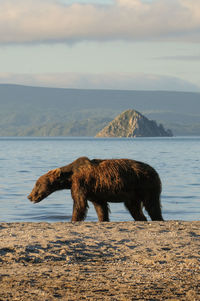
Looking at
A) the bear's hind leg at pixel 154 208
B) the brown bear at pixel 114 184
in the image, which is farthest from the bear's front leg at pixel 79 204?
the bear's hind leg at pixel 154 208

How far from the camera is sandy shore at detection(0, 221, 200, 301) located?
6.38m

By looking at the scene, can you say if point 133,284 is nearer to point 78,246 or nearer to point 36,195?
point 78,246

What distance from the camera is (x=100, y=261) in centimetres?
808

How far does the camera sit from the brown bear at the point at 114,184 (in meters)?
11.4

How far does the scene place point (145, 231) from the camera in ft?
33.8

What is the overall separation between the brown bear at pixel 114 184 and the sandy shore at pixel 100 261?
2.04 feet

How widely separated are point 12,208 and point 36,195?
7.88 metres

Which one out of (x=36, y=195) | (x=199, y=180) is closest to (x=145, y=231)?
(x=36, y=195)

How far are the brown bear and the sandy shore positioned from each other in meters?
0.62

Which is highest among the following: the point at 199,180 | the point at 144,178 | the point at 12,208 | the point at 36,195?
the point at 144,178

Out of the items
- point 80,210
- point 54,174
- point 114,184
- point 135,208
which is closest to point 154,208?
point 135,208

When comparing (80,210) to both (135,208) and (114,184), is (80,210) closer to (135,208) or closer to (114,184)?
(114,184)

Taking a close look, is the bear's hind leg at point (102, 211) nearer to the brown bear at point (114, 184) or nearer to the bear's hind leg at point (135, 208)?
the brown bear at point (114, 184)

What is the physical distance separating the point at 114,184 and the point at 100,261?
342 cm
